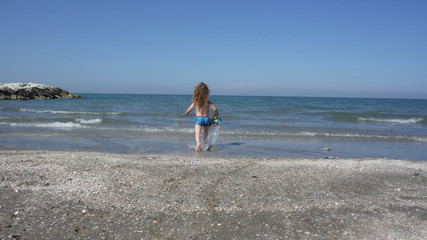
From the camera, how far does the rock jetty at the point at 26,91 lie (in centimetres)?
4388

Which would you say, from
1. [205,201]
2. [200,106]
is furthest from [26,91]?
[205,201]

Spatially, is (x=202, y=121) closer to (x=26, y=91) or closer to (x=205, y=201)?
(x=205, y=201)

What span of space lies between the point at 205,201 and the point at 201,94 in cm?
508

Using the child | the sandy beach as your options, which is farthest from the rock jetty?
the sandy beach

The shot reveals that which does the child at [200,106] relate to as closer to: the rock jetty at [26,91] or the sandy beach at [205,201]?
the sandy beach at [205,201]

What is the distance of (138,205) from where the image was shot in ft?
13.2

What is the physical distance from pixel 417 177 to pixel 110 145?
8.19 meters

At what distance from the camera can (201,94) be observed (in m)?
8.92

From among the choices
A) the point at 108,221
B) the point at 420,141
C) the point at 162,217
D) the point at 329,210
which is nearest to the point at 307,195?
the point at 329,210

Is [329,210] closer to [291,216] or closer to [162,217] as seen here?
[291,216]

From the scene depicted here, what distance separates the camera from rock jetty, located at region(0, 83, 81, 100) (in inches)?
1727

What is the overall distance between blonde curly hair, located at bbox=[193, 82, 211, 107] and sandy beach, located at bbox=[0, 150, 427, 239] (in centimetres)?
292

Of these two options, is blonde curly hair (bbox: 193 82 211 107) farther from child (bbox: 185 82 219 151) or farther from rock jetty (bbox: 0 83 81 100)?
rock jetty (bbox: 0 83 81 100)

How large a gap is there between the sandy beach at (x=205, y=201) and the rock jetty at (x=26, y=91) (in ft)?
149
